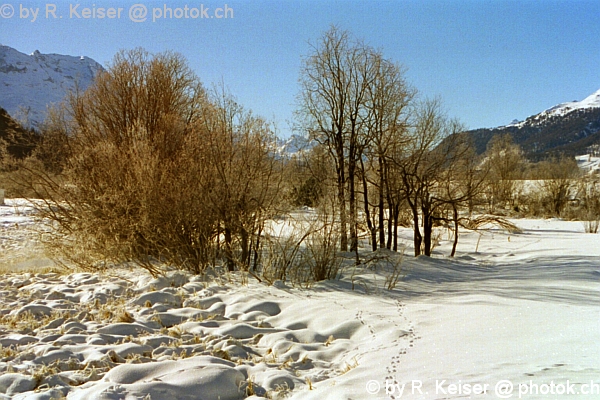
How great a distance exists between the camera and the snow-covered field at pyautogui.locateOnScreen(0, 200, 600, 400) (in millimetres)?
3090

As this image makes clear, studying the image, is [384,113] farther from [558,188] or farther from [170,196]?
[558,188]

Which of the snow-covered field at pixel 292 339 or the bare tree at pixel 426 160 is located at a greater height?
the bare tree at pixel 426 160

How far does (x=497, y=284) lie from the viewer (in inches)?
315

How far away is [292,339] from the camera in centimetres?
461

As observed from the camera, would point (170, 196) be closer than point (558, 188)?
Yes

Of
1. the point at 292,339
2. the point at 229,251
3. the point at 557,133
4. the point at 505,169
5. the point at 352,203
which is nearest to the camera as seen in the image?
the point at 292,339

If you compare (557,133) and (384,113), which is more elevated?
(557,133)

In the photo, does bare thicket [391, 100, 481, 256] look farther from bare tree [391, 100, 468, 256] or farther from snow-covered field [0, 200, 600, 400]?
snow-covered field [0, 200, 600, 400]

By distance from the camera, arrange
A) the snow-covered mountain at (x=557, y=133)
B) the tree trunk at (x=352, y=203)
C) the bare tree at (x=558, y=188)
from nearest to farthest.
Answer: the tree trunk at (x=352, y=203), the bare tree at (x=558, y=188), the snow-covered mountain at (x=557, y=133)

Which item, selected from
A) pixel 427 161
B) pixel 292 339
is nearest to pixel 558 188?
pixel 427 161

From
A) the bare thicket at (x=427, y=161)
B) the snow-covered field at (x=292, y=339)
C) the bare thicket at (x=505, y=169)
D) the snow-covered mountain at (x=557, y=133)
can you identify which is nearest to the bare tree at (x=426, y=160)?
the bare thicket at (x=427, y=161)

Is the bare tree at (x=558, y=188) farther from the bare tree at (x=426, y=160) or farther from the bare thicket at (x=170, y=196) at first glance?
the bare thicket at (x=170, y=196)

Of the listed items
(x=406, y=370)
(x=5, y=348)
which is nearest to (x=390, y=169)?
(x=406, y=370)

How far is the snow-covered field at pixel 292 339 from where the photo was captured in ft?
10.1
